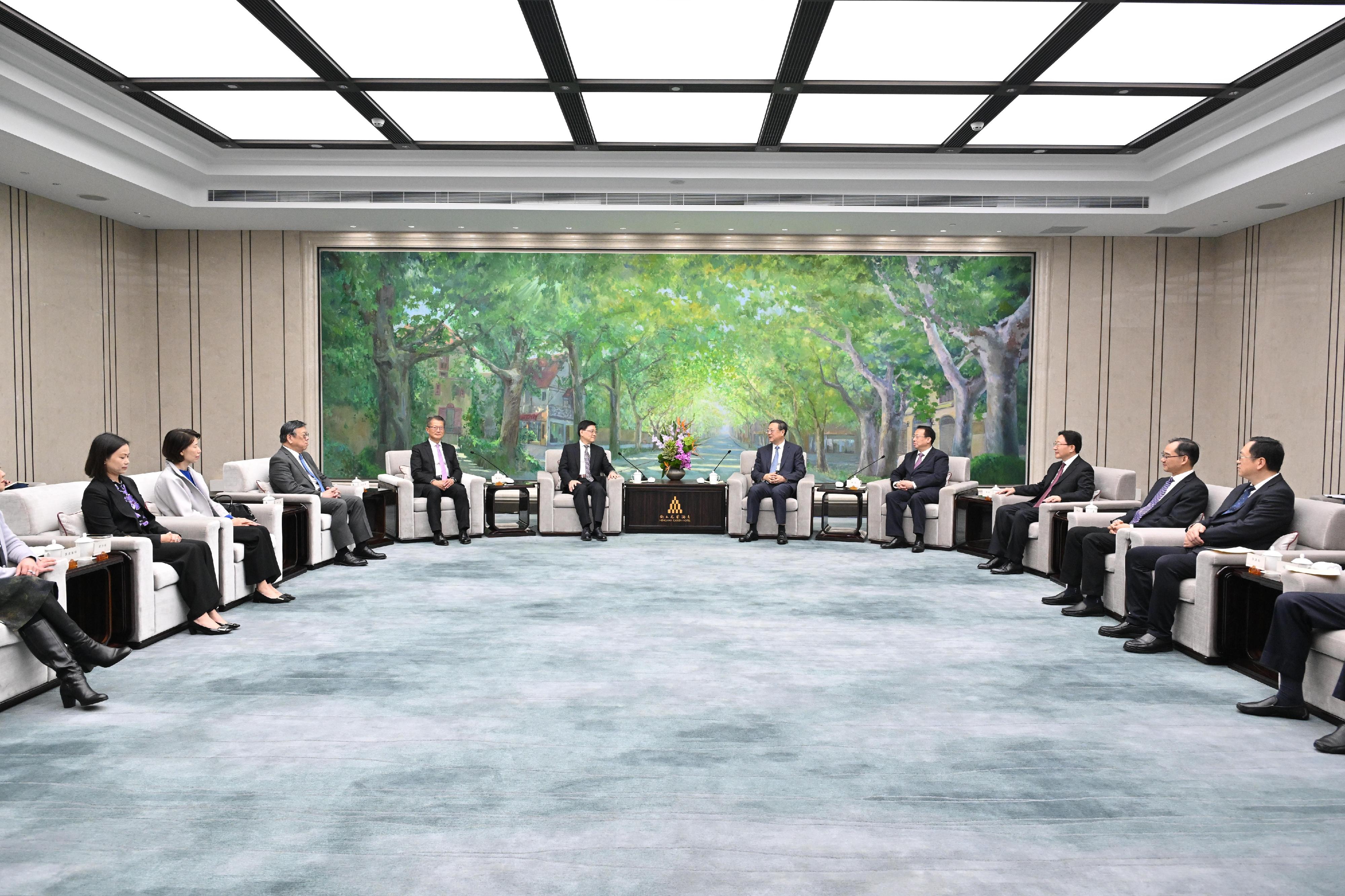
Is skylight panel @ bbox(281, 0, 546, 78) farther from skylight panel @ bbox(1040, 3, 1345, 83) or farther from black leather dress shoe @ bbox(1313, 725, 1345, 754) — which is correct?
black leather dress shoe @ bbox(1313, 725, 1345, 754)

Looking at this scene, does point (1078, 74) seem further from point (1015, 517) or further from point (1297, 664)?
point (1297, 664)

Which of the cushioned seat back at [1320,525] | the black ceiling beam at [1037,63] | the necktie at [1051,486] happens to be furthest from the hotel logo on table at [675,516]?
the cushioned seat back at [1320,525]

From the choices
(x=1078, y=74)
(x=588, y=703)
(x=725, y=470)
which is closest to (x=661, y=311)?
(x=725, y=470)

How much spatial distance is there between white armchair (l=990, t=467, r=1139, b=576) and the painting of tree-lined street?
10.6ft

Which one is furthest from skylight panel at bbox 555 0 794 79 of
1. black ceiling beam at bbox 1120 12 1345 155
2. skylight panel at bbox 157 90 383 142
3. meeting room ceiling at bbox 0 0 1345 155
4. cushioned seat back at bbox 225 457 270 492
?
cushioned seat back at bbox 225 457 270 492

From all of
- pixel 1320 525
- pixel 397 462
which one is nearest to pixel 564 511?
pixel 397 462

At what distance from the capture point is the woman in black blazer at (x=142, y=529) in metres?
5.02

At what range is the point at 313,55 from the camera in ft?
19.9

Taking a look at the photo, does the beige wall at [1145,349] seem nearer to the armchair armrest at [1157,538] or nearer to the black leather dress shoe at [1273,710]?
the armchair armrest at [1157,538]

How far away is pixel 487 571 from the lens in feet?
24.0

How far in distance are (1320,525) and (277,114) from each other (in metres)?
7.97

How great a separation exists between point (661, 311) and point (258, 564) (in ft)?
19.7

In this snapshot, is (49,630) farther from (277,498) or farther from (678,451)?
(678,451)

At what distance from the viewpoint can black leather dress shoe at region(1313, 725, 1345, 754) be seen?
341 cm
